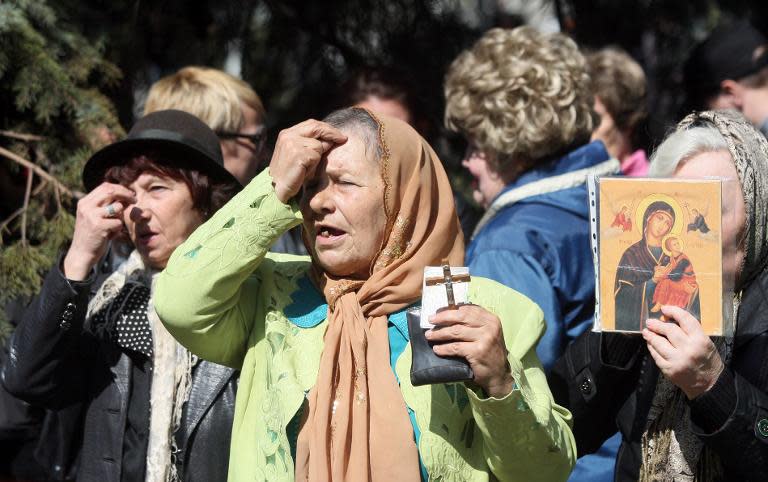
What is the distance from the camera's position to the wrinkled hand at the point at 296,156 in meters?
2.71

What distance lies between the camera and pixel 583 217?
12.7 ft

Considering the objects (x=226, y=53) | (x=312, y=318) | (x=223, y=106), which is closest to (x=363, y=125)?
(x=312, y=318)

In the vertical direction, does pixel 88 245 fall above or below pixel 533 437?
above

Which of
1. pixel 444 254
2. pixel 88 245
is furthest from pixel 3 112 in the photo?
pixel 444 254

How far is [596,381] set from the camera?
294 cm

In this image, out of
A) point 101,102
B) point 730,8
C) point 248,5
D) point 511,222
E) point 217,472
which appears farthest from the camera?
point 730,8

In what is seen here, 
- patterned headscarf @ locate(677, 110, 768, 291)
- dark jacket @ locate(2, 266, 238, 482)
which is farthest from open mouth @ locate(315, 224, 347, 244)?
patterned headscarf @ locate(677, 110, 768, 291)

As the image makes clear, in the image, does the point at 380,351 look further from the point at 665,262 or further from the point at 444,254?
the point at 665,262

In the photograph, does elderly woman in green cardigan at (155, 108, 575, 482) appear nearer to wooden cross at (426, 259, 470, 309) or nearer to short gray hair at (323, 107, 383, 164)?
short gray hair at (323, 107, 383, 164)

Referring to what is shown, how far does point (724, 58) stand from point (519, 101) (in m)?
1.25

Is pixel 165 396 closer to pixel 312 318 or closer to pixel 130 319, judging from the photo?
pixel 130 319

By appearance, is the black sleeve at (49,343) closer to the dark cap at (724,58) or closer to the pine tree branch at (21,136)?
the pine tree branch at (21,136)

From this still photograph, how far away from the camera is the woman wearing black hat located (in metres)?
3.18

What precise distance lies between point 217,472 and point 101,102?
1.62 m
